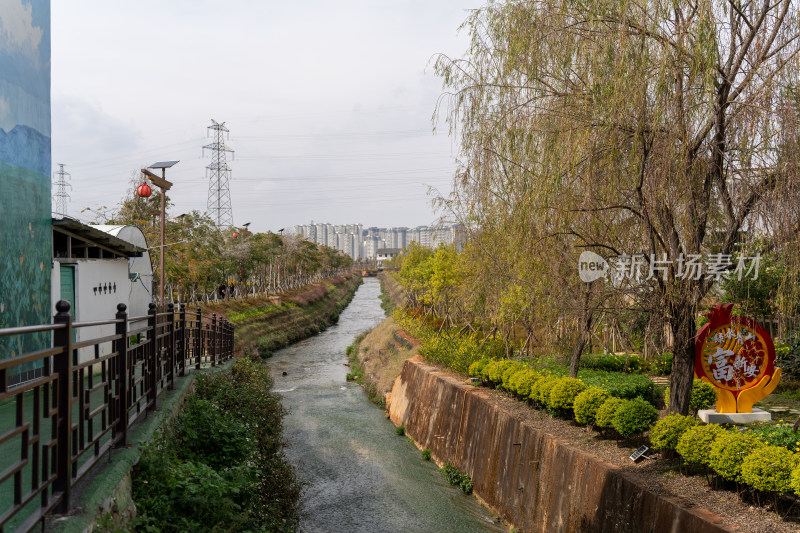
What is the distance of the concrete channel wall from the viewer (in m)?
6.13

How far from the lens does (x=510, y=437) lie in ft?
31.7

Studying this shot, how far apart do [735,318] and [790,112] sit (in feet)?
10.5

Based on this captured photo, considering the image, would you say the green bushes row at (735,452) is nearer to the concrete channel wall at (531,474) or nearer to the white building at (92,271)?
the concrete channel wall at (531,474)

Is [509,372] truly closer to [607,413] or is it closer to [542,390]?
[542,390]

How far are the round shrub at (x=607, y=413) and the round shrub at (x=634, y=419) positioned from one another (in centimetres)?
21

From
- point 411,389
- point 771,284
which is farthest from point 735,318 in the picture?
point 411,389

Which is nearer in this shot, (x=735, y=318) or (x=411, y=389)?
(x=735, y=318)

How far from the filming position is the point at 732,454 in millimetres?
5719

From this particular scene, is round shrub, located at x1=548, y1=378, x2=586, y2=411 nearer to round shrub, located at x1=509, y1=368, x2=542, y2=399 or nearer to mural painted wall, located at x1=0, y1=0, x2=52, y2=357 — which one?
round shrub, located at x1=509, y1=368, x2=542, y2=399

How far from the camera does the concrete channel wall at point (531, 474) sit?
6133 millimetres

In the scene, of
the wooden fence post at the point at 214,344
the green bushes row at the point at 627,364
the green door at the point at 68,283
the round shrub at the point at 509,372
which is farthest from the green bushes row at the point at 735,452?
the green door at the point at 68,283

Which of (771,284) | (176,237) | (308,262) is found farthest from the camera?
(308,262)

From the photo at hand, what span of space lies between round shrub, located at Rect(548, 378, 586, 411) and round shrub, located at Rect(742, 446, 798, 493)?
3.54m

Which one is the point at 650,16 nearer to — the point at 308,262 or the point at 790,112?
the point at 790,112
